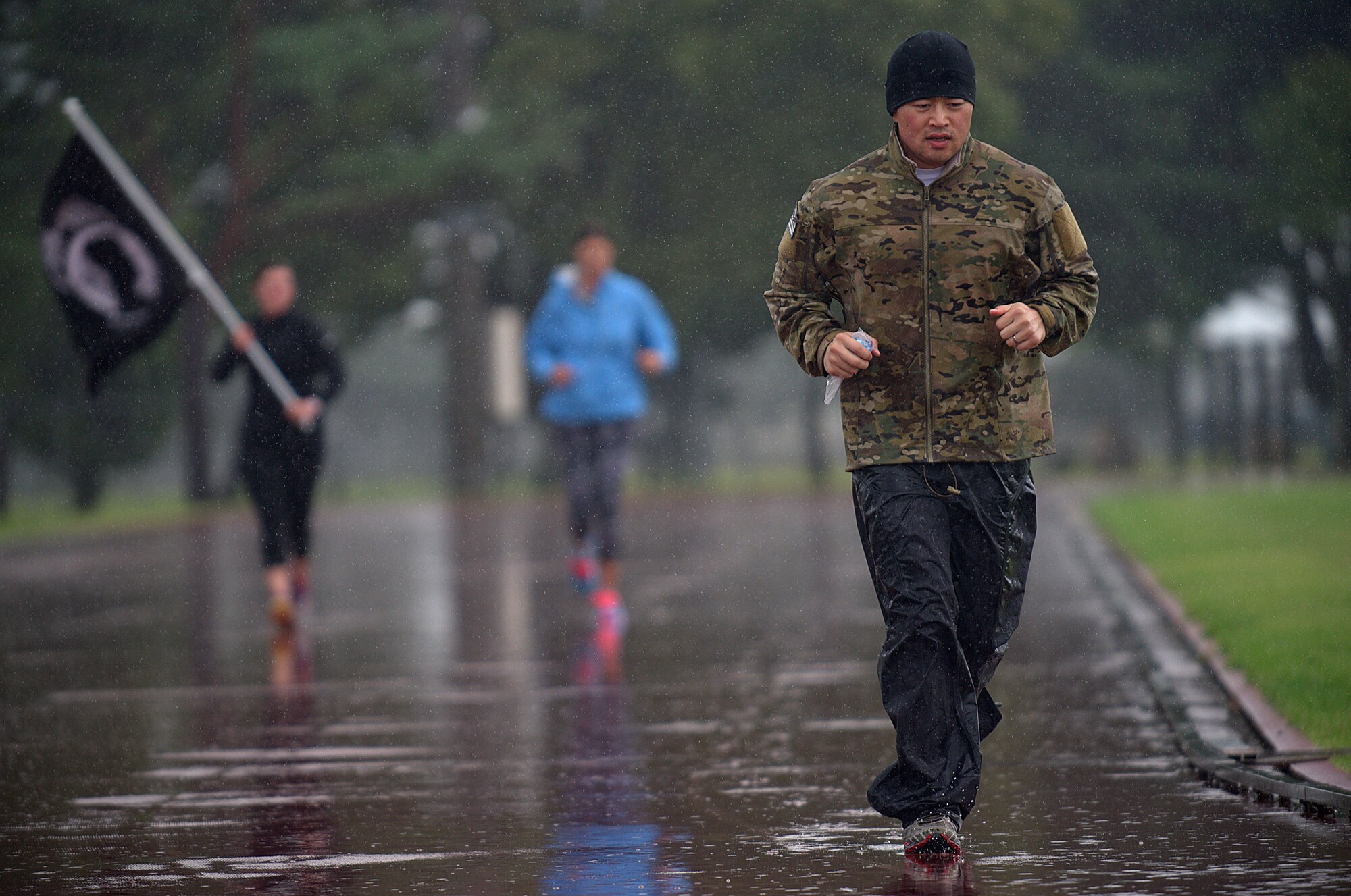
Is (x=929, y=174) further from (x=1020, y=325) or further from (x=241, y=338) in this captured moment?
(x=241, y=338)

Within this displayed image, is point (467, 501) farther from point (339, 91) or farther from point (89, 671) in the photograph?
point (89, 671)

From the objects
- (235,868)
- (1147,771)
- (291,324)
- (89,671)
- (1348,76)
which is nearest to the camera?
(235,868)

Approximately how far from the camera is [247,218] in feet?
113

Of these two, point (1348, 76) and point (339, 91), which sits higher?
point (339, 91)

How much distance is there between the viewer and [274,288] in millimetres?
11453

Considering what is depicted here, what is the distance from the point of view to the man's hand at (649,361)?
37.7 ft

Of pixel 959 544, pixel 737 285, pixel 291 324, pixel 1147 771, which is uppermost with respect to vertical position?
pixel 737 285

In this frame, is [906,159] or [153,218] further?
[153,218]

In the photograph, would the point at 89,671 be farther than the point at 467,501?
No

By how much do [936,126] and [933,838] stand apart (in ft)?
5.40

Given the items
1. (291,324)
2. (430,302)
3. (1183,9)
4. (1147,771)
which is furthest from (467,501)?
(1147,771)

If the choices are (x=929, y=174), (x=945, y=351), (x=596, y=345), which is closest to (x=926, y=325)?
(x=945, y=351)

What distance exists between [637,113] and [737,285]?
13.0 ft

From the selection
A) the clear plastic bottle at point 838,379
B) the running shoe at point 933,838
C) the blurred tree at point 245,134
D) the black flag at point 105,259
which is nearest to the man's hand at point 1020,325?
the clear plastic bottle at point 838,379
